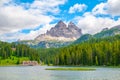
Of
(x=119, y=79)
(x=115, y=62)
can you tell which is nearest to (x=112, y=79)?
Result: (x=119, y=79)

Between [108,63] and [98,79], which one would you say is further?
[108,63]

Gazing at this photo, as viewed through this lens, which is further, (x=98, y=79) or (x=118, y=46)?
(x=118, y=46)

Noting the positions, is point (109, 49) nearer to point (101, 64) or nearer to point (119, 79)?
point (101, 64)

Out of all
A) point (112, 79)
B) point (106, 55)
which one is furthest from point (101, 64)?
point (112, 79)

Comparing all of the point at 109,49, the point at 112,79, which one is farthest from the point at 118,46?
the point at 112,79

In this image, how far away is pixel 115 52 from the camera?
19112cm

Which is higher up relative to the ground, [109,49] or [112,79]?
[109,49]

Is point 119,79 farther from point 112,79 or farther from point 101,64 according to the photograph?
point 101,64

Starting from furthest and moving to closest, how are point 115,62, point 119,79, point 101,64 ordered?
A: point 101,64 < point 115,62 < point 119,79

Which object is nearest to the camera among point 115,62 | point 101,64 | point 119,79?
point 119,79

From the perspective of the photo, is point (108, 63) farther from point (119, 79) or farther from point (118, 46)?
point (119, 79)

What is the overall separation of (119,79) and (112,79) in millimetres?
1985

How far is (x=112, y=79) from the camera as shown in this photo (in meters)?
77.6

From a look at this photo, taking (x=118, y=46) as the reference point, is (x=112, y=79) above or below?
below
